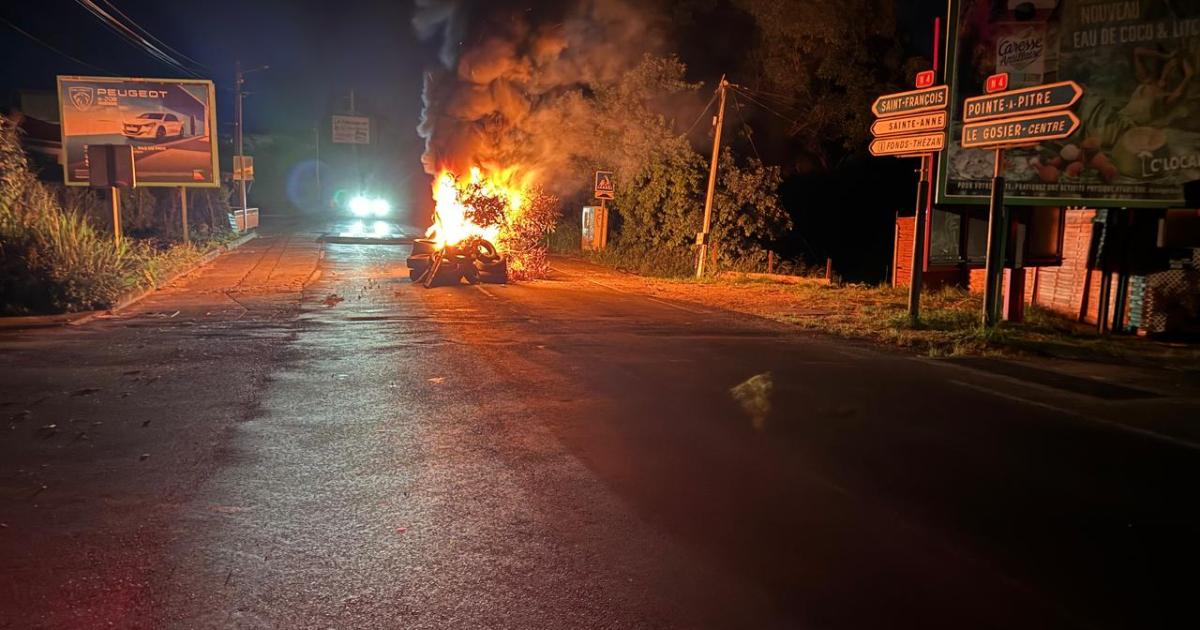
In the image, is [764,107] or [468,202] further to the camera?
[764,107]

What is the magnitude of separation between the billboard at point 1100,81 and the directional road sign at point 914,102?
3.53 feet

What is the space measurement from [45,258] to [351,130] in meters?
58.8

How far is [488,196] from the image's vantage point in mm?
21594

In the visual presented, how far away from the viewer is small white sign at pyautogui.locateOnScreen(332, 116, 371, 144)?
228ft

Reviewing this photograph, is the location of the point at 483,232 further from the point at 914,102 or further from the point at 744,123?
the point at 914,102

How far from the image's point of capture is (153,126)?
88.4 feet

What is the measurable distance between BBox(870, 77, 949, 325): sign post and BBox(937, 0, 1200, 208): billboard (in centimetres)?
106

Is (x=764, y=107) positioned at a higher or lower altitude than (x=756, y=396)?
higher

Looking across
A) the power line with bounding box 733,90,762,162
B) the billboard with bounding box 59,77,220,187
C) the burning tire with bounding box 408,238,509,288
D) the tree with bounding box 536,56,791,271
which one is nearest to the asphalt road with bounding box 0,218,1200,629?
the burning tire with bounding box 408,238,509,288

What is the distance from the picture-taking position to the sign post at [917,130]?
41.9 feet

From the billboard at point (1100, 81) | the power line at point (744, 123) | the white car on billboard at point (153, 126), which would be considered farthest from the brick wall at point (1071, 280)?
the white car on billboard at point (153, 126)

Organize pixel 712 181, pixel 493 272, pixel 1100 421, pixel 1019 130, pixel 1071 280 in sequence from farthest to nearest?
pixel 712 181 < pixel 493 272 < pixel 1071 280 < pixel 1019 130 < pixel 1100 421

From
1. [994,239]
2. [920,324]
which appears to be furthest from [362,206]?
[994,239]

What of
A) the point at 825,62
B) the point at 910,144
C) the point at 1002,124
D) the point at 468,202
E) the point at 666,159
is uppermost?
the point at 825,62
